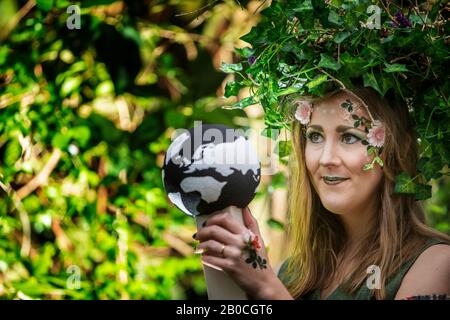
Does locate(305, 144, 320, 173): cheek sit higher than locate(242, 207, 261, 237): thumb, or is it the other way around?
locate(305, 144, 320, 173): cheek

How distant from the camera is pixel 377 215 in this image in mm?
1639

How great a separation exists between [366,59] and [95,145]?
1.55 m

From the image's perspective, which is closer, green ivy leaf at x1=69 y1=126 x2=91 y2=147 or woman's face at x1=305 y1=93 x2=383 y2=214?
woman's face at x1=305 y1=93 x2=383 y2=214

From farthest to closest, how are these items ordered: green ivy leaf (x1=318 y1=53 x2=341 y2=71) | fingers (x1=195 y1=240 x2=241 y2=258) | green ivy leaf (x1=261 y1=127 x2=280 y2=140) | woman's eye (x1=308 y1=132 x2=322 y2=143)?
1. green ivy leaf (x1=261 y1=127 x2=280 y2=140)
2. woman's eye (x1=308 y1=132 x2=322 y2=143)
3. green ivy leaf (x1=318 y1=53 x2=341 y2=71)
4. fingers (x1=195 y1=240 x2=241 y2=258)

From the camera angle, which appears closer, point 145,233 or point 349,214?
point 349,214

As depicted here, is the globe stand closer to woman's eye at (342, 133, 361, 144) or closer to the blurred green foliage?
woman's eye at (342, 133, 361, 144)

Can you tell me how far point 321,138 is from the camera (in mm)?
1600

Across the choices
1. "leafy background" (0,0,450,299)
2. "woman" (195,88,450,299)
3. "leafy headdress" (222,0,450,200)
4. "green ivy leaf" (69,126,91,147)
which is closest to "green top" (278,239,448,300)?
"woman" (195,88,450,299)

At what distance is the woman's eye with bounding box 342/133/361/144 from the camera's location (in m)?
1.55

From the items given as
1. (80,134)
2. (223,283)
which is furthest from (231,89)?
(80,134)

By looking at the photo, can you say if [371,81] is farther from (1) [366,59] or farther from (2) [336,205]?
(2) [336,205]
